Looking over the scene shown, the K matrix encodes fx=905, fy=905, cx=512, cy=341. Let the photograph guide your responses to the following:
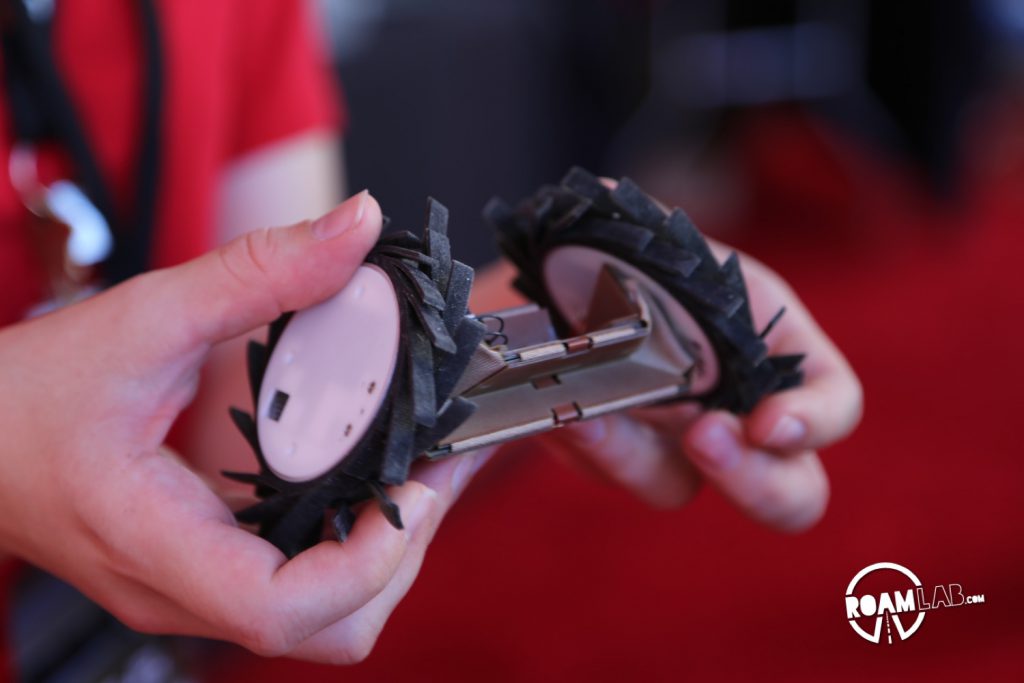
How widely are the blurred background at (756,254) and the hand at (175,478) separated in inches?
8.8

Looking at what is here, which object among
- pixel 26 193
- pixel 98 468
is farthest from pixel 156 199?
pixel 98 468

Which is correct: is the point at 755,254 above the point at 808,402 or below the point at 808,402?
below

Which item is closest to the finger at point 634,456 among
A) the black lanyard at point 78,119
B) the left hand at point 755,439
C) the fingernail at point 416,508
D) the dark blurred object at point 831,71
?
the left hand at point 755,439

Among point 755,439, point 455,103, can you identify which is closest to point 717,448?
point 755,439

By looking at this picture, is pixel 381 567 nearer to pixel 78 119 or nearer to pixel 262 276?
pixel 262 276

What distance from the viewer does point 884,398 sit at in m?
1.09

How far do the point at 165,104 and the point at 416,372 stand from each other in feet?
1.27

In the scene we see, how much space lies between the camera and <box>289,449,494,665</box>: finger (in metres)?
0.40

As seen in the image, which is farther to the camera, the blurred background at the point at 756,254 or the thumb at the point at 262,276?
the blurred background at the point at 756,254

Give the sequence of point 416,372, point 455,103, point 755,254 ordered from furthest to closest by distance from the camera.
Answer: point 755,254
point 455,103
point 416,372

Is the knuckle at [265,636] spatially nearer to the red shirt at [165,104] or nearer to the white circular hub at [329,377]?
the white circular hub at [329,377]

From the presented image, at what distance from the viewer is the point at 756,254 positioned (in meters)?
1.82

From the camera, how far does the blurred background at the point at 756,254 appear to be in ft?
2.17

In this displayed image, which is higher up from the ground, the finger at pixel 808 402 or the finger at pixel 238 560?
the finger at pixel 238 560
